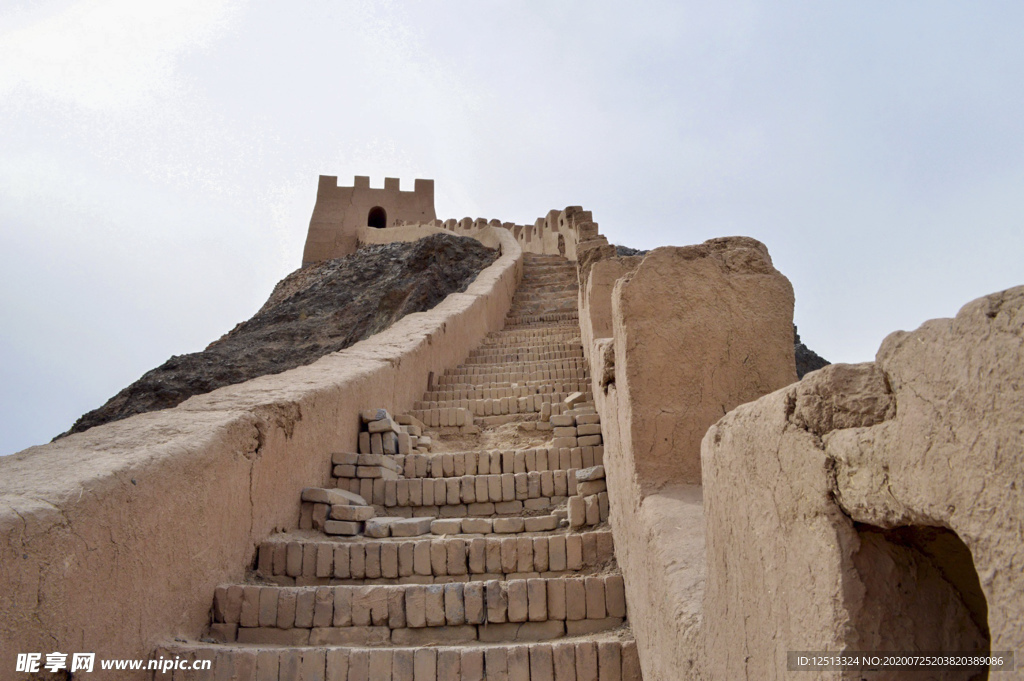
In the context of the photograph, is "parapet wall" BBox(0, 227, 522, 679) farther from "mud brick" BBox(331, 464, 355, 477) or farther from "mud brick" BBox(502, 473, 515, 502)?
"mud brick" BBox(502, 473, 515, 502)

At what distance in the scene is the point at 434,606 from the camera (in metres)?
3.34

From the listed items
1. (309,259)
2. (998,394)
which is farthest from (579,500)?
(309,259)

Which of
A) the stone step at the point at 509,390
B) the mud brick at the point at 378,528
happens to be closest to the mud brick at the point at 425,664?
the mud brick at the point at 378,528

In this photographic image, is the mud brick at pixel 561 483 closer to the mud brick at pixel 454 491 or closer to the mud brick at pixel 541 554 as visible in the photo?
the mud brick at pixel 454 491

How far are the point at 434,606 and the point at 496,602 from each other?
0.27 metres

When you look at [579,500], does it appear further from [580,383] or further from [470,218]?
[470,218]

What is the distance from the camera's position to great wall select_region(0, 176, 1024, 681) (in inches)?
48.2

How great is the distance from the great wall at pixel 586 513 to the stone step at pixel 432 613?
0.01 m

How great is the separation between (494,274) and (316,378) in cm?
667

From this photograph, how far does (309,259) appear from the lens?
932 inches

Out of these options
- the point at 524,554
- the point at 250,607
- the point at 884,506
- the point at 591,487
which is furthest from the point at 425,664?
the point at 884,506

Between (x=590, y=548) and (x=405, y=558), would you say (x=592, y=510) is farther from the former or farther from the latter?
(x=405, y=558)

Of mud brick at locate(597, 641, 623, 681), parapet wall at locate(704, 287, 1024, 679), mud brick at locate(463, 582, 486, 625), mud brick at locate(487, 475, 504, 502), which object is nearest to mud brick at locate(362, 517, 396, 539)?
mud brick at locate(487, 475, 504, 502)

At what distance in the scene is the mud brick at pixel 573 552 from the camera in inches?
144
